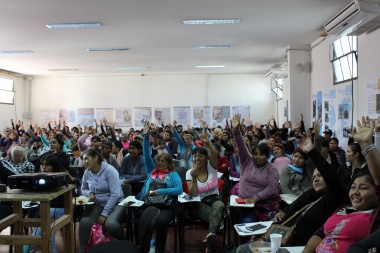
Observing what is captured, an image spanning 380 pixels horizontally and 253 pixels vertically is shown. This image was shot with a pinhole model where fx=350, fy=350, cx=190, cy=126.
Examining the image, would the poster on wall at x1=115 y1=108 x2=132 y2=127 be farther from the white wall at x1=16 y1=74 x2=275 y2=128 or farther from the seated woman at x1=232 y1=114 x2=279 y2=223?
the seated woman at x1=232 y1=114 x2=279 y2=223

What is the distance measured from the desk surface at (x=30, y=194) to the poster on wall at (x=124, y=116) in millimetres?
12132

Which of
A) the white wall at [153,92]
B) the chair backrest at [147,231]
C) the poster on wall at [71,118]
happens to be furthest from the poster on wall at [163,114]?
the chair backrest at [147,231]

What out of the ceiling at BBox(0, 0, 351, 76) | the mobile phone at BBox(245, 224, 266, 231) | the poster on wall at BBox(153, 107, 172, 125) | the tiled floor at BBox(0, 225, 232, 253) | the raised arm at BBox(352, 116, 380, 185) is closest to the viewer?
the raised arm at BBox(352, 116, 380, 185)

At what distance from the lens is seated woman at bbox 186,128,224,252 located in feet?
12.3

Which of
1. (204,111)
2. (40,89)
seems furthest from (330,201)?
(40,89)

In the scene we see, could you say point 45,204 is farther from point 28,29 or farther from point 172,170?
point 28,29

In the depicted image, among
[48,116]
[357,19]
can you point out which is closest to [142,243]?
[357,19]

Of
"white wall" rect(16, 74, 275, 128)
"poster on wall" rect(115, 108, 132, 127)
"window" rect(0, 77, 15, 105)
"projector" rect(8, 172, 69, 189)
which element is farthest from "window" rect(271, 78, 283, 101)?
"projector" rect(8, 172, 69, 189)

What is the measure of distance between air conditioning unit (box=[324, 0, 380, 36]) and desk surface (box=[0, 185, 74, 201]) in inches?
185

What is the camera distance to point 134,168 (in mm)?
5117

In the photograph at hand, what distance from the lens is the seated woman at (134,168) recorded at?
4.95m

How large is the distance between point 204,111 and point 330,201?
12.0 metres

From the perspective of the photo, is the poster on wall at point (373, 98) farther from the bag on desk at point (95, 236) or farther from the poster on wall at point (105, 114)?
the poster on wall at point (105, 114)

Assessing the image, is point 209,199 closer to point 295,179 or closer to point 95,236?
point 295,179
